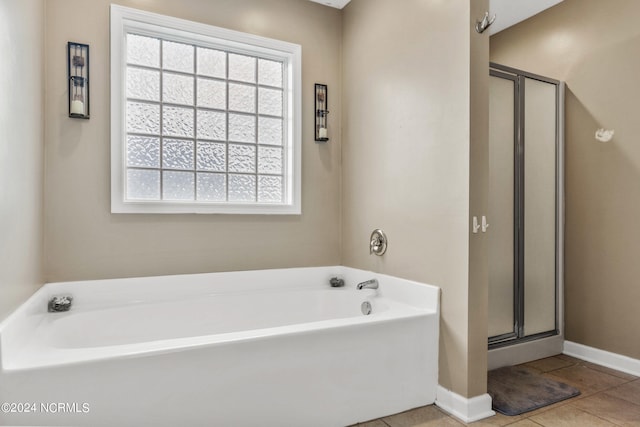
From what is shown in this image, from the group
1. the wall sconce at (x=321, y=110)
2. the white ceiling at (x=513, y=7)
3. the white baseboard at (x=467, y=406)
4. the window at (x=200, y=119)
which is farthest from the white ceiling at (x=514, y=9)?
the white baseboard at (x=467, y=406)

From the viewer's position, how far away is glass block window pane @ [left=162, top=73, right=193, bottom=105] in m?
2.63

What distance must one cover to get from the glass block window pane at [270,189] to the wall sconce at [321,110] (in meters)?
0.48

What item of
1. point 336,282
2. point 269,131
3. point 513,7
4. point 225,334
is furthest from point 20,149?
point 513,7

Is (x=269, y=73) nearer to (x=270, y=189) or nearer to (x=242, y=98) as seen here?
(x=242, y=98)

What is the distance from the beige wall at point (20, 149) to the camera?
1521mm

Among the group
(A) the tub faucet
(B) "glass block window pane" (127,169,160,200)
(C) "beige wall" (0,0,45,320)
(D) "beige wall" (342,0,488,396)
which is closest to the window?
(B) "glass block window pane" (127,169,160,200)

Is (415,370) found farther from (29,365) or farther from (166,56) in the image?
(166,56)

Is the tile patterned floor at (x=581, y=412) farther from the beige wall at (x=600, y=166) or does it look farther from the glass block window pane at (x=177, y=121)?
the glass block window pane at (x=177, y=121)

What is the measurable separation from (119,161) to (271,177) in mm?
1053

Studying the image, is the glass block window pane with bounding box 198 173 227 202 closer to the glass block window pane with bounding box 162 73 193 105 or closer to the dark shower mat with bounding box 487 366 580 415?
the glass block window pane with bounding box 162 73 193 105

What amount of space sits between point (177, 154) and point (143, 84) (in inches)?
19.7

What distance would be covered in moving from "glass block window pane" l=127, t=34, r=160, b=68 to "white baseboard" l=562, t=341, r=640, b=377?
3648 mm

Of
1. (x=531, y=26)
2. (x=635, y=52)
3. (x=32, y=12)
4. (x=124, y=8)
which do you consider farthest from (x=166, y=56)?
(x=635, y=52)

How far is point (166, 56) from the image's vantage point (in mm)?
2633
